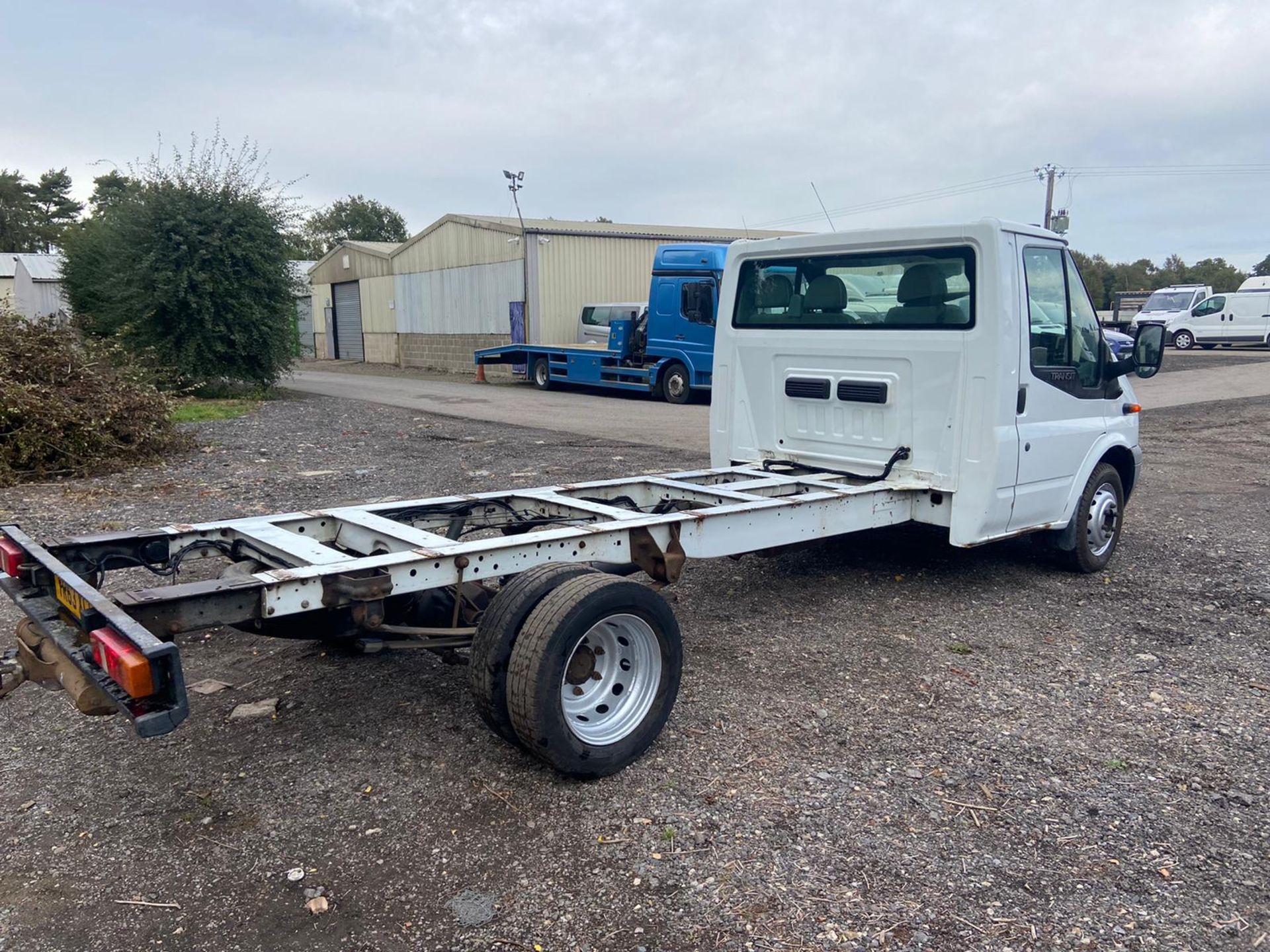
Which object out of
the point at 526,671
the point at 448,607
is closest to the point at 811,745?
the point at 526,671

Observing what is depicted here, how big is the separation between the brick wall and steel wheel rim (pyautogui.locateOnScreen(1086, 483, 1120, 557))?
2224cm

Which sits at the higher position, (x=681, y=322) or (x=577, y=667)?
(x=681, y=322)

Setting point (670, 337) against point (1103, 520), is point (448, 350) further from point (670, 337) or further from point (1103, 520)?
point (1103, 520)

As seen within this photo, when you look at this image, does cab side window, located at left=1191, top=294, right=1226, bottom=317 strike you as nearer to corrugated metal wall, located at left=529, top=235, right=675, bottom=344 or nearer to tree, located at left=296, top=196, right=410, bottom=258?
corrugated metal wall, located at left=529, top=235, right=675, bottom=344

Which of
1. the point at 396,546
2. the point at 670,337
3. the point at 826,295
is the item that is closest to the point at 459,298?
the point at 670,337

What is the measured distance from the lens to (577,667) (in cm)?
375

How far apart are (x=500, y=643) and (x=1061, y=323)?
172 inches

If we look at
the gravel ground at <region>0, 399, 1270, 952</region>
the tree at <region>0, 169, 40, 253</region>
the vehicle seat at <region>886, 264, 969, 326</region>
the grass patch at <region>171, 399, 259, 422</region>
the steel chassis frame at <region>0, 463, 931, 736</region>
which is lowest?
the gravel ground at <region>0, 399, 1270, 952</region>

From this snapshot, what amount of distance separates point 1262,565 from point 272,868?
6748mm

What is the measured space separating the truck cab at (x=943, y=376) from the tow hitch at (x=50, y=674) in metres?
4.45

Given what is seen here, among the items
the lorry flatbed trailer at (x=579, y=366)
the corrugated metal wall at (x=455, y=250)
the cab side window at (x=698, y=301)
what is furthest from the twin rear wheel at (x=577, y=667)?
the corrugated metal wall at (x=455, y=250)

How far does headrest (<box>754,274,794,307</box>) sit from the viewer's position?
6.65m

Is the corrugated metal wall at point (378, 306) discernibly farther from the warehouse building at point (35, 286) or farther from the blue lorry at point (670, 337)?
the blue lorry at point (670, 337)

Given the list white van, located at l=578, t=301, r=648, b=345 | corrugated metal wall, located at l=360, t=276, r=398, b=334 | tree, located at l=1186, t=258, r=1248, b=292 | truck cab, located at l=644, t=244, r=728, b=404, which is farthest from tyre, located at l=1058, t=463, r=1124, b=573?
tree, located at l=1186, t=258, r=1248, b=292
